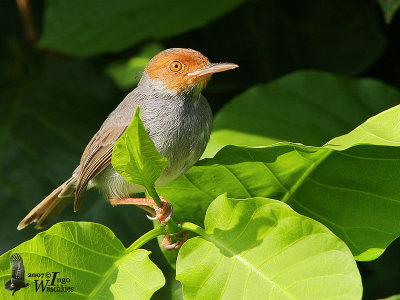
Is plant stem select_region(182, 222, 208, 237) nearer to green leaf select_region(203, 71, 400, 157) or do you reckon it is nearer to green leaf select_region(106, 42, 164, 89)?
green leaf select_region(203, 71, 400, 157)

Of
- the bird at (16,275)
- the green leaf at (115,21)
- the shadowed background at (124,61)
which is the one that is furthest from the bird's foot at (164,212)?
the green leaf at (115,21)

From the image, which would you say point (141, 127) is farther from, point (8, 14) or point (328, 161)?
point (8, 14)

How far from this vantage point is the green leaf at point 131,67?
3.78 m

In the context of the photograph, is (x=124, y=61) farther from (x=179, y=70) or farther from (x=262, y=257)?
(x=262, y=257)

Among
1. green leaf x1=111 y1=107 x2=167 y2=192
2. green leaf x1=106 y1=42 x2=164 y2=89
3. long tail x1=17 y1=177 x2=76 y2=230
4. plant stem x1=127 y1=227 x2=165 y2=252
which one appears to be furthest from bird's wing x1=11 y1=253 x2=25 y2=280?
green leaf x1=106 y1=42 x2=164 y2=89

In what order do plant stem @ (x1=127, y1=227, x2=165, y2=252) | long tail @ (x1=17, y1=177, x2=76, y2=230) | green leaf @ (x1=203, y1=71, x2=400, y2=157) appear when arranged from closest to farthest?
plant stem @ (x1=127, y1=227, x2=165, y2=252)
green leaf @ (x1=203, y1=71, x2=400, y2=157)
long tail @ (x1=17, y1=177, x2=76, y2=230)

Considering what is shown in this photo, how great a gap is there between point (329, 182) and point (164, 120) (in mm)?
831

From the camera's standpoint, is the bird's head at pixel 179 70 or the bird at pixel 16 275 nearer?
the bird at pixel 16 275

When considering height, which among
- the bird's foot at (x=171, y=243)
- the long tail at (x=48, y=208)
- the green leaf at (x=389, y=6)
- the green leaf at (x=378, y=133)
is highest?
the green leaf at (x=389, y=6)

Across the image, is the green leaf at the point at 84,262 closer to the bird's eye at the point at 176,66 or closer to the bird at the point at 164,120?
the bird at the point at 164,120

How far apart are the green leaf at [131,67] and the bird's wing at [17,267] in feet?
6.19

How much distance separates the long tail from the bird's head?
72 centimetres

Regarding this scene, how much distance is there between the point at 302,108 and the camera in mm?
3182

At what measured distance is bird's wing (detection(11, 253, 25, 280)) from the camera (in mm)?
2027
